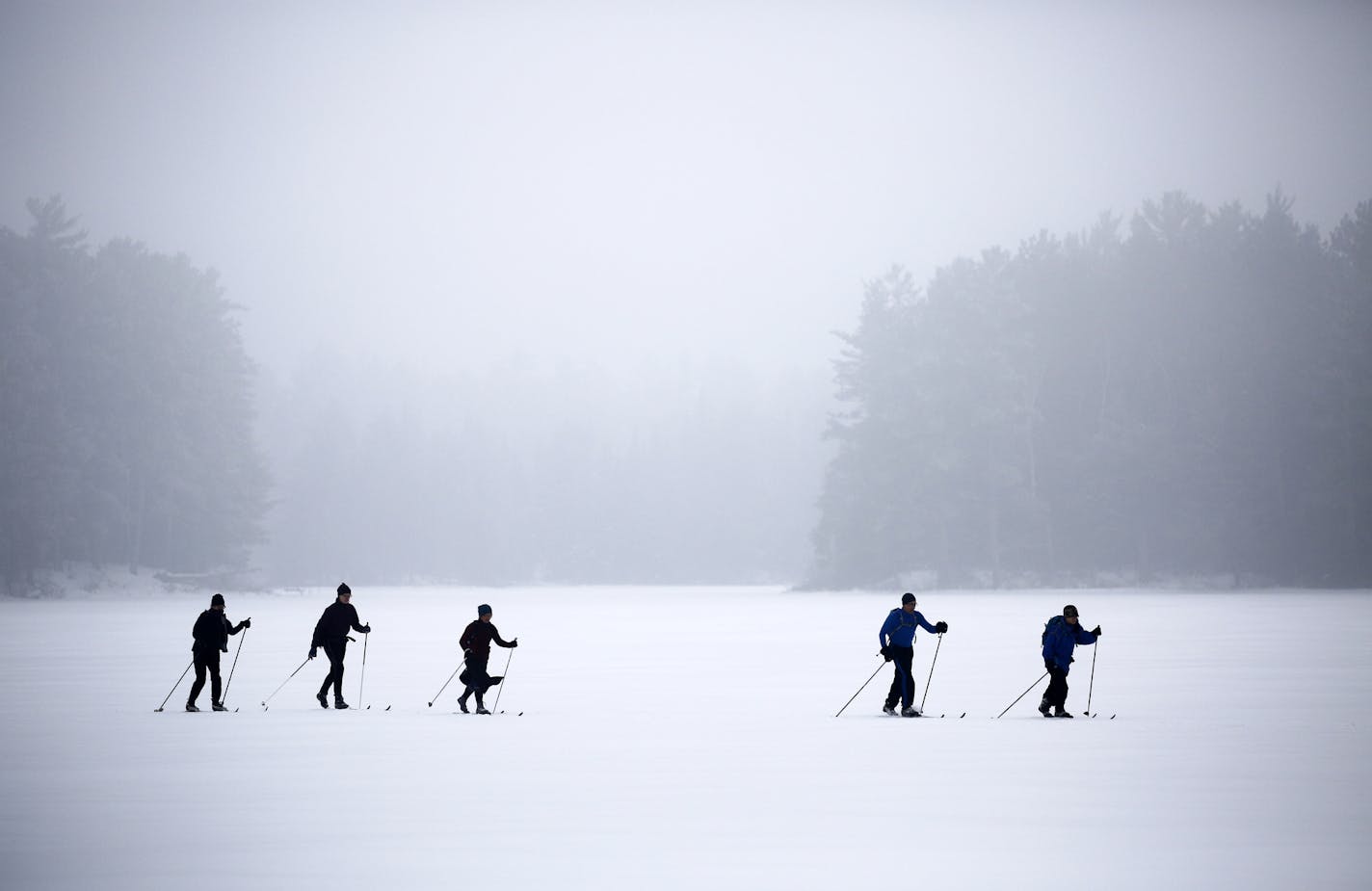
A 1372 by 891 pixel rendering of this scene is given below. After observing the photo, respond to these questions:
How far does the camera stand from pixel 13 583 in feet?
224

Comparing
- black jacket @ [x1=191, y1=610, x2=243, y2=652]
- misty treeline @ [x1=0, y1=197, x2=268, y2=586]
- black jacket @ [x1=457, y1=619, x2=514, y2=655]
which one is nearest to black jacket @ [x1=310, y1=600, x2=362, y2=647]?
black jacket @ [x1=191, y1=610, x2=243, y2=652]

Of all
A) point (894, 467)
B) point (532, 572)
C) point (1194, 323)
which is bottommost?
point (532, 572)

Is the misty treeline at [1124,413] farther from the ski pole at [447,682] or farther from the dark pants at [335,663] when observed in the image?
the dark pants at [335,663]

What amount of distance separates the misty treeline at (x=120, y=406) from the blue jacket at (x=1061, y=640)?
59.1 metres

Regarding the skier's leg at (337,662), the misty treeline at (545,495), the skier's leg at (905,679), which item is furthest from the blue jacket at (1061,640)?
the misty treeline at (545,495)

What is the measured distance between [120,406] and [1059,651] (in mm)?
69009

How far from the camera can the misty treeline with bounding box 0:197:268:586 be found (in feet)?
231

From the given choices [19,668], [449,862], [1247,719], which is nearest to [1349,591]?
[1247,719]

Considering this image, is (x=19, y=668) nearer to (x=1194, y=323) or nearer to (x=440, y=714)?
(x=440, y=714)

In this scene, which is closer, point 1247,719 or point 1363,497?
point 1247,719

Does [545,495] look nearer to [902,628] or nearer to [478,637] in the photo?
[478,637]

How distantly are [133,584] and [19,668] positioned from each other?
49.5 metres

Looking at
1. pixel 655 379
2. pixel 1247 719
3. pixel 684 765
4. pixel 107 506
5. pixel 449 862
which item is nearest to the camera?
pixel 449 862

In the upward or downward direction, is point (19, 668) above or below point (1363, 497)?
below
